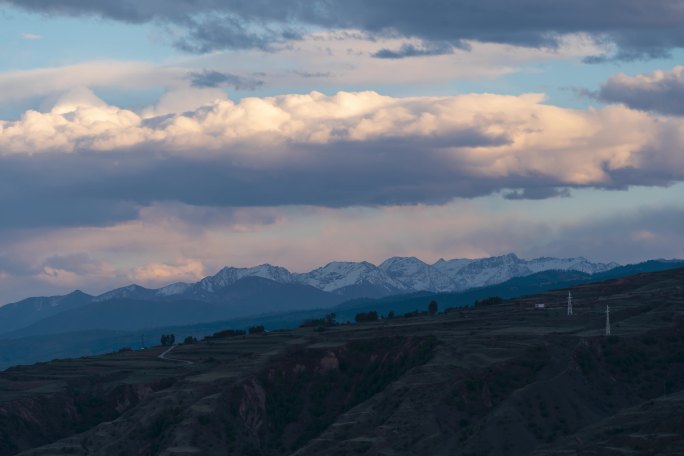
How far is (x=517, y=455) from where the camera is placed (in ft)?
647

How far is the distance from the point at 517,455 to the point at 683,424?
98.8ft

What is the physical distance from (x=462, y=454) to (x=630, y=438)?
28714mm

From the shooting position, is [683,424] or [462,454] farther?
[462,454]

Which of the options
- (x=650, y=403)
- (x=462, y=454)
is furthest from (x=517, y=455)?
(x=650, y=403)

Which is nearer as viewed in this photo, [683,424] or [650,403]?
[683,424]

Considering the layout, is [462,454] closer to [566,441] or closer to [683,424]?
[566,441]

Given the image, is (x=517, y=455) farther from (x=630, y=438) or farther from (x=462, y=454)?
(x=630, y=438)

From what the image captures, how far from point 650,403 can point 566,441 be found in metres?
13.3

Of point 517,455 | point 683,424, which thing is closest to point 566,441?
point 517,455

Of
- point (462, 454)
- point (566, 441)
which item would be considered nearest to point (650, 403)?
point (566, 441)

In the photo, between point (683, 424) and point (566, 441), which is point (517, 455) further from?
point (683, 424)

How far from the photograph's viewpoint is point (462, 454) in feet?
650

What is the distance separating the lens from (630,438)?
178m

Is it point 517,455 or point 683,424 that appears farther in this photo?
point 517,455
